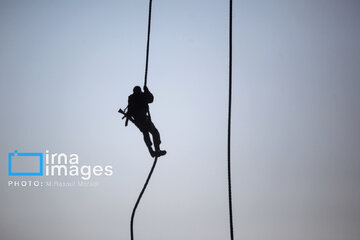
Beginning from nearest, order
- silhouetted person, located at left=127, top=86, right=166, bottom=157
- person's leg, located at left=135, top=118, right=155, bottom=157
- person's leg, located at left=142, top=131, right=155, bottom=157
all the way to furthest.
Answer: silhouetted person, located at left=127, top=86, right=166, bottom=157
person's leg, located at left=135, top=118, right=155, bottom=157
person's leg, located at left=142, top=131, right=155, bottom=157

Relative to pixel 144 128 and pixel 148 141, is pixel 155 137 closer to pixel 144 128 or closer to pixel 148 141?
A: pixel 148 141

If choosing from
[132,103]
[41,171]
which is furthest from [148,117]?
[41,171]

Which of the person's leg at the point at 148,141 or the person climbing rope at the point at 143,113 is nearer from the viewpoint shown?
the person climbing rope at the point at 143,113

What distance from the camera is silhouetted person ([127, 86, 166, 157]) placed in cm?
792

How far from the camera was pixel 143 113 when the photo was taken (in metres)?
8.11

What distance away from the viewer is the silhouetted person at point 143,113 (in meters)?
7.92

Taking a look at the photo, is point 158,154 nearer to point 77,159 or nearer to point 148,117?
point 148,117

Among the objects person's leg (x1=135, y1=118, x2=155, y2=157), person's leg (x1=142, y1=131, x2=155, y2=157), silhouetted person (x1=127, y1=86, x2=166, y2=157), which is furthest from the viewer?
person's leg (x1=142, y1=131, x2=155, y2=157)

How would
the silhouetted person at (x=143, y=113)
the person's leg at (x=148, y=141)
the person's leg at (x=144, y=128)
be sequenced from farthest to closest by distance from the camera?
the person's leg at (x=148, y=141), the person's leg at (x=144, y=128), the silhouetted person at (x=143, y=113)

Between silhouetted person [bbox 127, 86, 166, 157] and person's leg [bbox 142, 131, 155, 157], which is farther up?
silhouetted person [bbox 127, 86, 166, 157]

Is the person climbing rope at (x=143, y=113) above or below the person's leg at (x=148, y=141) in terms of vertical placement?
above

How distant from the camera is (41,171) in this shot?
18.5 metres

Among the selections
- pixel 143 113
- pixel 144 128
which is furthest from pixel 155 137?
pixel 143 113

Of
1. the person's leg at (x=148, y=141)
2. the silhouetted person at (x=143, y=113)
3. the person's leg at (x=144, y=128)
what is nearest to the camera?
the silhouetted person at (x=143, y=113)
